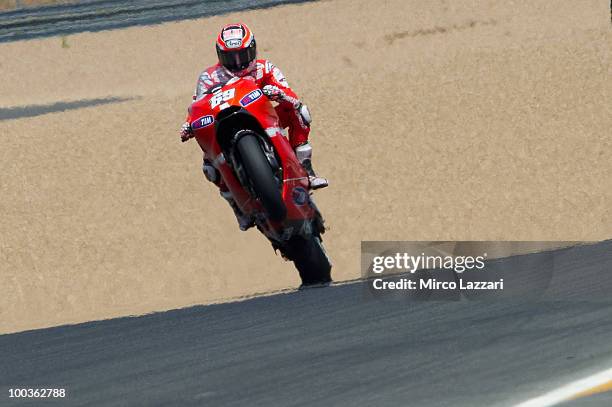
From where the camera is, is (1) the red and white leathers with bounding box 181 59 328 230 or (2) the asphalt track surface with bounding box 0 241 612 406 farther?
(1) the red and white leathers with bounding box 181 59 328 230

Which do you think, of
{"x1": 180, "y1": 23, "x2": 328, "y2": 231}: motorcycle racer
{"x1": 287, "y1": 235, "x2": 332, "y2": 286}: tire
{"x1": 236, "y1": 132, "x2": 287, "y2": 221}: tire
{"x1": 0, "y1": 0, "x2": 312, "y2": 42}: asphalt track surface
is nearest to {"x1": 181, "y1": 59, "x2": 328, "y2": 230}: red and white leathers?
{"x1": 180, "y1": 23, "x2": 328, "y2": 231}: motorcycle racer

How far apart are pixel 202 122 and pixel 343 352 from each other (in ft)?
11.7

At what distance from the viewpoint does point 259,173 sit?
8578 mm

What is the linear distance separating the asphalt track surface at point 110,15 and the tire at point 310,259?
66.4ft

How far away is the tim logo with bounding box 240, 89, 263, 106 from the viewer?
8.88m

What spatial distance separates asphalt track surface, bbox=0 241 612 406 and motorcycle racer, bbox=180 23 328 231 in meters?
1.74

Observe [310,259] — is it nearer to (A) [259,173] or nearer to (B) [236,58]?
(A) [259,173]

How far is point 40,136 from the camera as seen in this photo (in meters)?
17.4

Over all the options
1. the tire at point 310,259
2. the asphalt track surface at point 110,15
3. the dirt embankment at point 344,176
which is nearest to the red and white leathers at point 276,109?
the tire at point 310,259

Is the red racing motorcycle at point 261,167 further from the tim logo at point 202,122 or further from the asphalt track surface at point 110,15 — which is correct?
the asphalt track surface at point 110,15

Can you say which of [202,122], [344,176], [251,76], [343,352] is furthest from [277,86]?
[344,176]

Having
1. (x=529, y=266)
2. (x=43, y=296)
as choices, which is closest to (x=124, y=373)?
(x=529, y=266)

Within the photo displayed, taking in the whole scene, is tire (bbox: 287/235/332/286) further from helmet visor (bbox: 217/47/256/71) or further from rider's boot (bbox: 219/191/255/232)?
helmet visor (bbox: 217/47/256/71)

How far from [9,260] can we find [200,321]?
547 cm
